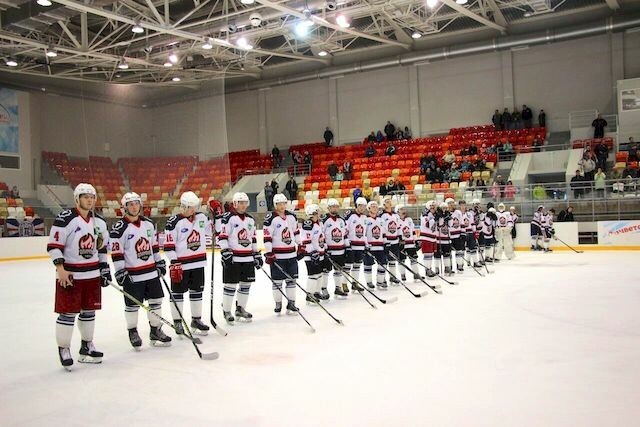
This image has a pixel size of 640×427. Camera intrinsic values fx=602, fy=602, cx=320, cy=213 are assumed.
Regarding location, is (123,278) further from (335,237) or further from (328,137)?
(328,137)

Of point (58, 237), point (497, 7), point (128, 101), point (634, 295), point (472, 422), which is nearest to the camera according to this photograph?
point (472, 422)

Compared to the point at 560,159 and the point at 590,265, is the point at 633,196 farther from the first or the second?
the point at 590,265

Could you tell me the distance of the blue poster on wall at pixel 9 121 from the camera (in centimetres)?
2272

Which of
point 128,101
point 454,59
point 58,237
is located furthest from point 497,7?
point 58,237

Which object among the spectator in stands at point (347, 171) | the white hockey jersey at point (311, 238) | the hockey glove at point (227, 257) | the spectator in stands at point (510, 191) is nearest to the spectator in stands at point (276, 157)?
the spectator in stands at point (347, 171)

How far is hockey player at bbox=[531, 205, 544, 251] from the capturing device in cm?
1658

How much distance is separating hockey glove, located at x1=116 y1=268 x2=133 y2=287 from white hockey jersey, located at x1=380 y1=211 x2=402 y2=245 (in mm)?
5314

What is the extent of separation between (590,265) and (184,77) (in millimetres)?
16575

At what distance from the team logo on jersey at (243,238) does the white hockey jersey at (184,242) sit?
66 centimetres

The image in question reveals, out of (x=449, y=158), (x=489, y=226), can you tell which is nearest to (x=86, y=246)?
(x=489, y=226)

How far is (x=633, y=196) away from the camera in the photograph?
16359 mm

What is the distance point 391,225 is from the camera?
10.2 metres

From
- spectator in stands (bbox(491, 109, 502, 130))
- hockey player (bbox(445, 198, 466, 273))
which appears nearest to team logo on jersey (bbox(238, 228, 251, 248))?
hockey player (bbox(445, 198, 466, 273))

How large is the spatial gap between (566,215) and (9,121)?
20109 mm
